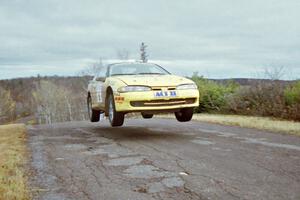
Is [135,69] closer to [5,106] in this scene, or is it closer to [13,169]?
[13,169]

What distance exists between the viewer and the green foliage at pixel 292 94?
14.1 m

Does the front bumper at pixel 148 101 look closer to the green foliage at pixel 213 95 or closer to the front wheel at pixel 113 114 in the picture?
the front wheel at pixel 113 114

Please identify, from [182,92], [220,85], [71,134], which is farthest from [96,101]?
[220,85]

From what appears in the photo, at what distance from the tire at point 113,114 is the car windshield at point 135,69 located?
0.82m

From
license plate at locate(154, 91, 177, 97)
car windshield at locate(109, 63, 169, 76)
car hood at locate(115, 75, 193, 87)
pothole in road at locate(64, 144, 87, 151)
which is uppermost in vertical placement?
car windshield at locate(109, 63, 169, 76)

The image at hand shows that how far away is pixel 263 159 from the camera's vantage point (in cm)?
595

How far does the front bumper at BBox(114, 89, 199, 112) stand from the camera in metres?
8.05

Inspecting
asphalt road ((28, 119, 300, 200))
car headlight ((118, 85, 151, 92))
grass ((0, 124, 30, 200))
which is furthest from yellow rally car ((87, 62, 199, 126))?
grass ((0, 124, 30, 200))

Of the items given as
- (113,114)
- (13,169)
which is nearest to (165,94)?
(113,114)

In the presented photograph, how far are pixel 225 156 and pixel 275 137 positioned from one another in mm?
2595

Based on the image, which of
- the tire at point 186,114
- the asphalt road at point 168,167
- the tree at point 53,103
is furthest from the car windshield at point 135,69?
the tree at point 53,103

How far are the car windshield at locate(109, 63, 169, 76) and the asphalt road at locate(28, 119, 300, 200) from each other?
1.53m

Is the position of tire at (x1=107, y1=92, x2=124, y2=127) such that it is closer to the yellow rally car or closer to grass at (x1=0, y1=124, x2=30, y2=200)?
the yellow rally car

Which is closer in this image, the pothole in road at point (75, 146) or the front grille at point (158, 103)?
the pothole in road at point (75, 146)
